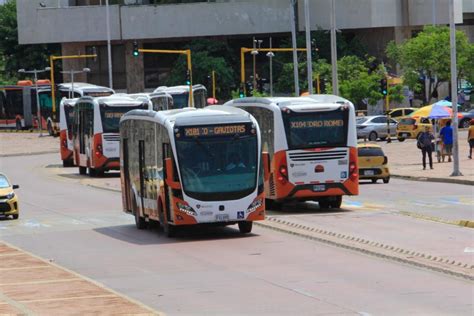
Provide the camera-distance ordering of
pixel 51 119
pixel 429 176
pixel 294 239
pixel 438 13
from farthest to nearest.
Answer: pixel 438 13, pixel 51 119, pixel 429 176, pixel 294 239

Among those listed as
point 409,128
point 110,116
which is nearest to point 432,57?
point 409,128

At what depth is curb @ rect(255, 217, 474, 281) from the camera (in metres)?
20.5

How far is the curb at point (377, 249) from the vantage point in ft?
67.2

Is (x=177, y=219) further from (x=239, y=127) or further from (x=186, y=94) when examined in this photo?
(x=186, y=94)

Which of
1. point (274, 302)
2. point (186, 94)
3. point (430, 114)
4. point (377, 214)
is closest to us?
point (274, 302)

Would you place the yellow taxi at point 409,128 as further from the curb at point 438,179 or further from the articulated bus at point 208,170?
the articulated bus at point 208,170

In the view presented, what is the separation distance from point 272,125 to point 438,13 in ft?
263

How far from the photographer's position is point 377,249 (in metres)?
23.6

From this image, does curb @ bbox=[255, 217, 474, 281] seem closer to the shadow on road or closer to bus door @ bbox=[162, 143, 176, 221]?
the shadow on road

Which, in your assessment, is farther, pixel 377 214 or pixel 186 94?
pixel 186 94

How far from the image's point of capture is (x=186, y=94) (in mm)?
78688

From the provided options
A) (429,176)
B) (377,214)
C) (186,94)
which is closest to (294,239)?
(377,214)

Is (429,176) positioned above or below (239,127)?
below

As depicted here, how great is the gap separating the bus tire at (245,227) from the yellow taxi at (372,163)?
18.4m
